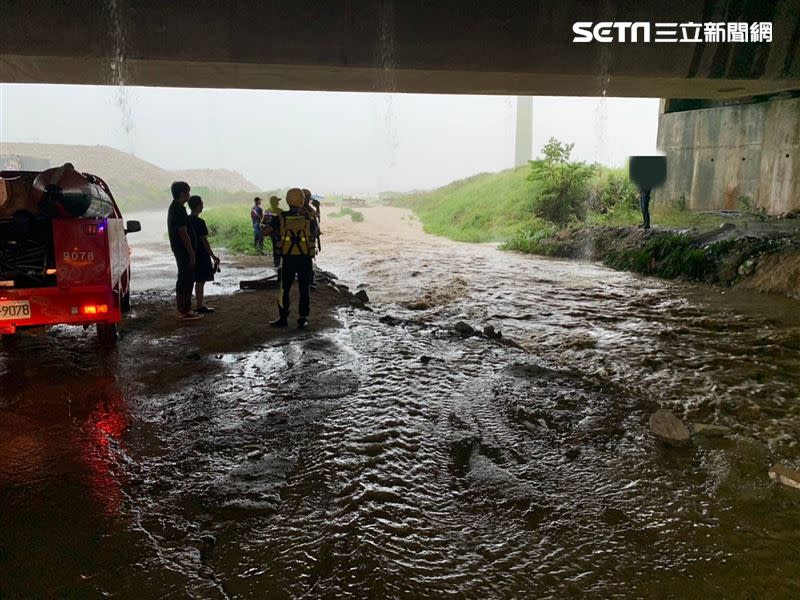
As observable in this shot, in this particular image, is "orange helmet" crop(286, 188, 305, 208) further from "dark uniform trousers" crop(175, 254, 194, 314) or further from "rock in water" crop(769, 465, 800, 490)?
"rock in water" crop(769, 465, 800, 490)

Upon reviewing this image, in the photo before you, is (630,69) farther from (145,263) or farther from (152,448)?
(145,263)

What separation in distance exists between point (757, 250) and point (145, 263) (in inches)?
597

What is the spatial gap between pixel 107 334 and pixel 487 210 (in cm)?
2264

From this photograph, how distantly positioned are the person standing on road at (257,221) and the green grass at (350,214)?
57.2ft

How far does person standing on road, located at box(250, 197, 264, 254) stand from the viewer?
14836 mm

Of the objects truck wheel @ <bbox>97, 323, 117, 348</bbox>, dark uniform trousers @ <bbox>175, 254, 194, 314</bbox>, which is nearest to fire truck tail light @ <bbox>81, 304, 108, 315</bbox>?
truck wheel @ <bbox>97, 323, 117, 348</bbox>

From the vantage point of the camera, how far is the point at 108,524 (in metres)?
2.90

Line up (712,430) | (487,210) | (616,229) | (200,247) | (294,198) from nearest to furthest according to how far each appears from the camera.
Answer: (712,430)
(294,198)
(200,247)
(616,229)
(487,210)

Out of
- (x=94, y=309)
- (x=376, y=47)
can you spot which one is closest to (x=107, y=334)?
(x=94, y=309)

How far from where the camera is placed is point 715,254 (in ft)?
38.4

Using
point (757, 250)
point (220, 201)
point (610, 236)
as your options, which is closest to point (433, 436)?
point (757, 250)

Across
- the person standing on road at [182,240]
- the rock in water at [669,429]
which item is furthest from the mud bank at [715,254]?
the person standing on road at [182,240]

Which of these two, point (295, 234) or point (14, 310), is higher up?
point (295, 234)

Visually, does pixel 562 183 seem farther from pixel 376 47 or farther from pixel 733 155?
pixel 376 47
